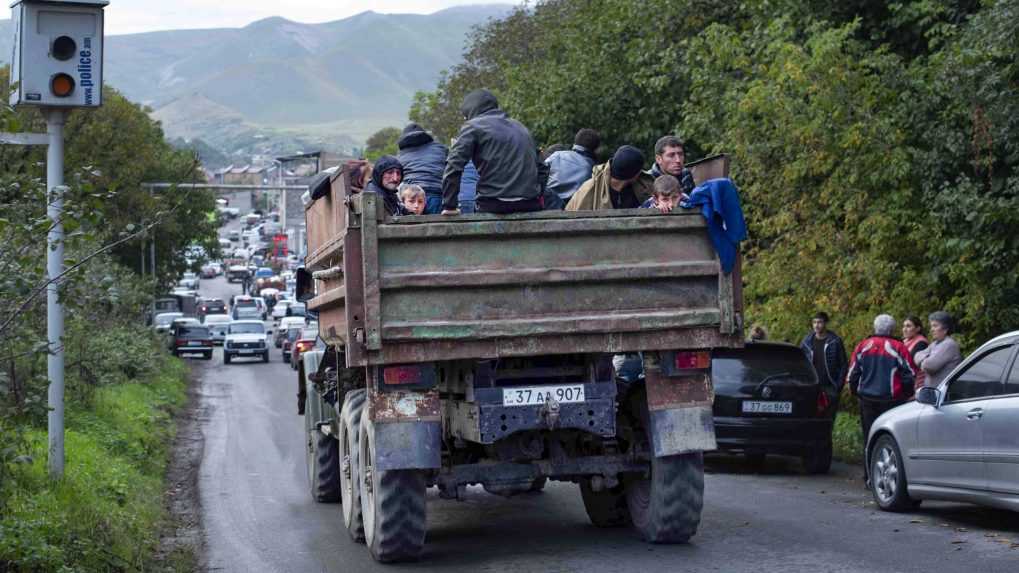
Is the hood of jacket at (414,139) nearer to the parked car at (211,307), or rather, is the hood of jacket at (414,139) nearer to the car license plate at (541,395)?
the car license plate at (541,395)

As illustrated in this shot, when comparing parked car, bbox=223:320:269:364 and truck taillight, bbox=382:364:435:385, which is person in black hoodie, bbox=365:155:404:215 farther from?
parked car, bbox=223:320:269:364

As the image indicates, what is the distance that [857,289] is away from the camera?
17938 mm

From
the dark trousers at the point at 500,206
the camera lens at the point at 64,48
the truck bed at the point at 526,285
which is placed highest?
the camera lens at the point at 64,48

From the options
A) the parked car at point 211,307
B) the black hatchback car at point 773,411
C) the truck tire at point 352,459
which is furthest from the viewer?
the parked car at point 211,307

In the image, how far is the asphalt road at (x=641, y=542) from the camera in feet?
28.9

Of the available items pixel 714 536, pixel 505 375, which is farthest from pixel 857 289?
pixel 505 375

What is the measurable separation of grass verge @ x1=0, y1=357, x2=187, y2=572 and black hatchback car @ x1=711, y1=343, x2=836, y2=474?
19.0 ft

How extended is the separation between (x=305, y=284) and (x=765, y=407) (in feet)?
16.8

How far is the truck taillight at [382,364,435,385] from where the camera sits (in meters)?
8.71

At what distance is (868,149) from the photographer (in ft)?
55.0

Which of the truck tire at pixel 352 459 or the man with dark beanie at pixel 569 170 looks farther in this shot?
the man with dark beanie at pixel 569 170

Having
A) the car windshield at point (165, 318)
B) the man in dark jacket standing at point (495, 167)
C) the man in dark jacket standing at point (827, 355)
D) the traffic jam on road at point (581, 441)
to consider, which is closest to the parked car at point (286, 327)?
Result: the car windshield at point (165, 318)

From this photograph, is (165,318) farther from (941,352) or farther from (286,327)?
(941,352)

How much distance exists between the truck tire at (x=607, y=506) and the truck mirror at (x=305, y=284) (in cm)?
322
